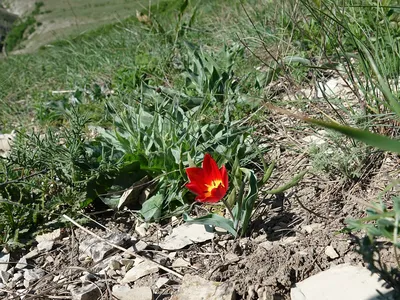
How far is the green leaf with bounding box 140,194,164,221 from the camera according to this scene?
2212 mm

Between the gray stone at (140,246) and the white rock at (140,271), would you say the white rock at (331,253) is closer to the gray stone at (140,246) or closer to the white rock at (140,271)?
the white rock at (140,271)

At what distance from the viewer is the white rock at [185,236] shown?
2.02 m

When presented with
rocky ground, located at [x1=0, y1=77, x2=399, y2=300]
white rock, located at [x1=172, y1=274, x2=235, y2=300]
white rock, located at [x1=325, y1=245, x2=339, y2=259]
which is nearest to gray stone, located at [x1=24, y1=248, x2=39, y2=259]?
rocky ground, located at [x1=0, y1=77, x2=399, y2=300]

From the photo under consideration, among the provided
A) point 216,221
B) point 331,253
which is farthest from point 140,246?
point 331,253

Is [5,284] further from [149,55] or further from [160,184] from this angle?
[149,55]

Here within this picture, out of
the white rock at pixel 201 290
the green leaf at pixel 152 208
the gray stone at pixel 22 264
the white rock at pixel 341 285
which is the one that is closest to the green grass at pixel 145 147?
the green leaf at pixel 152 208

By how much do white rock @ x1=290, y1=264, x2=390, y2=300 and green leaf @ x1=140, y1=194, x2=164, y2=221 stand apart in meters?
0.77

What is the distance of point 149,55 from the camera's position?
3795 mm

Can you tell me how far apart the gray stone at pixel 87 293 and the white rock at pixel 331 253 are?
788 mm

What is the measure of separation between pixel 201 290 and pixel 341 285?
427 millimetres

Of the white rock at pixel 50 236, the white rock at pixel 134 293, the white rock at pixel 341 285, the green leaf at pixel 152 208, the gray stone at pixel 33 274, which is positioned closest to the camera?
the white rock at pixel 341 285

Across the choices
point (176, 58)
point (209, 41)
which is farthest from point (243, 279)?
point (209, 41)

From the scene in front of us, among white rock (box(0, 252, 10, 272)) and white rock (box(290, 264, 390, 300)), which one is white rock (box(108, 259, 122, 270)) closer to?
white rock (box(0, 252, 10, 272))

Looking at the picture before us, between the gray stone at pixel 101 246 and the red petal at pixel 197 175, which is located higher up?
the red petal at pixel 197 175
